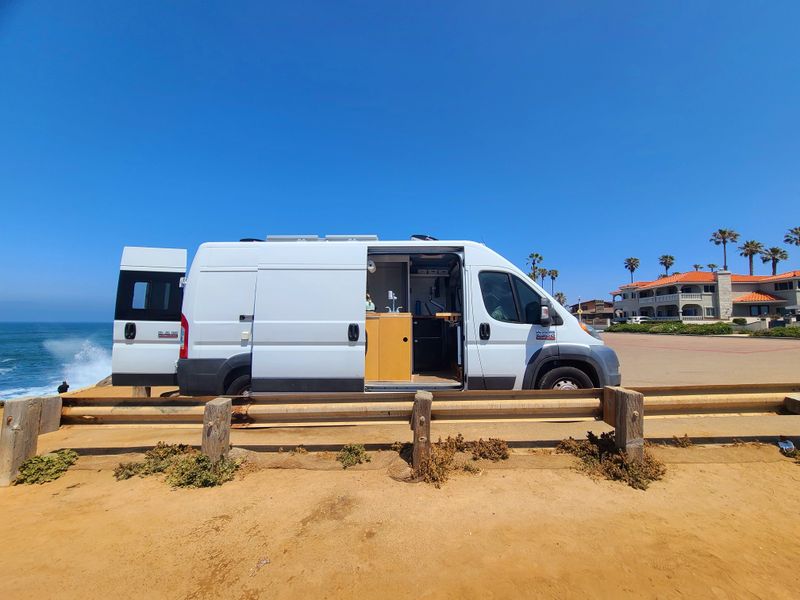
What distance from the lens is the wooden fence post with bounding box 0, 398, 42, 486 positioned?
3.33 metres

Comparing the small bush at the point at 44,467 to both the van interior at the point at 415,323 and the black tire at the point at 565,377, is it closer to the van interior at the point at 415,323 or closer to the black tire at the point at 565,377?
the van interior at the point at 415,323

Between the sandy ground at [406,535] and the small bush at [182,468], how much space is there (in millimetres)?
118

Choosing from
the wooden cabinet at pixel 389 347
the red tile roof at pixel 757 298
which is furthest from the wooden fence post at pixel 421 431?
the red tile roof at pixel 757 298

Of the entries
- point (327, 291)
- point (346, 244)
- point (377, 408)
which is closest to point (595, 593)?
point (377, 408)

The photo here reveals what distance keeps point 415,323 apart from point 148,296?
4.81 m

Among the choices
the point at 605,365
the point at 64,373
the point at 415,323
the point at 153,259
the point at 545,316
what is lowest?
the point at 64,373

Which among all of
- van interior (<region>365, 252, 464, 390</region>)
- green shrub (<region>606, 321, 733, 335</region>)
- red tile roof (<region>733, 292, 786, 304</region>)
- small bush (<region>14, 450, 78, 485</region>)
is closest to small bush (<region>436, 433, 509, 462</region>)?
van interior (<region>365, 252, 464, 390</region>)

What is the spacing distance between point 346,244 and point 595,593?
4402 mm

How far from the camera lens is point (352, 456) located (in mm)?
3693

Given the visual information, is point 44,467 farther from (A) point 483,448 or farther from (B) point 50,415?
(A) point 483,448

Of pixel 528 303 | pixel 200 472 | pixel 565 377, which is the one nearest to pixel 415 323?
pixel 528 303

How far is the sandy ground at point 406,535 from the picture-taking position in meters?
2.14

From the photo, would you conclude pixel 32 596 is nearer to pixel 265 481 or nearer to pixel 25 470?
pixel 265 481

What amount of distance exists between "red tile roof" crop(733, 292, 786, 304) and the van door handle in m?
64.5
